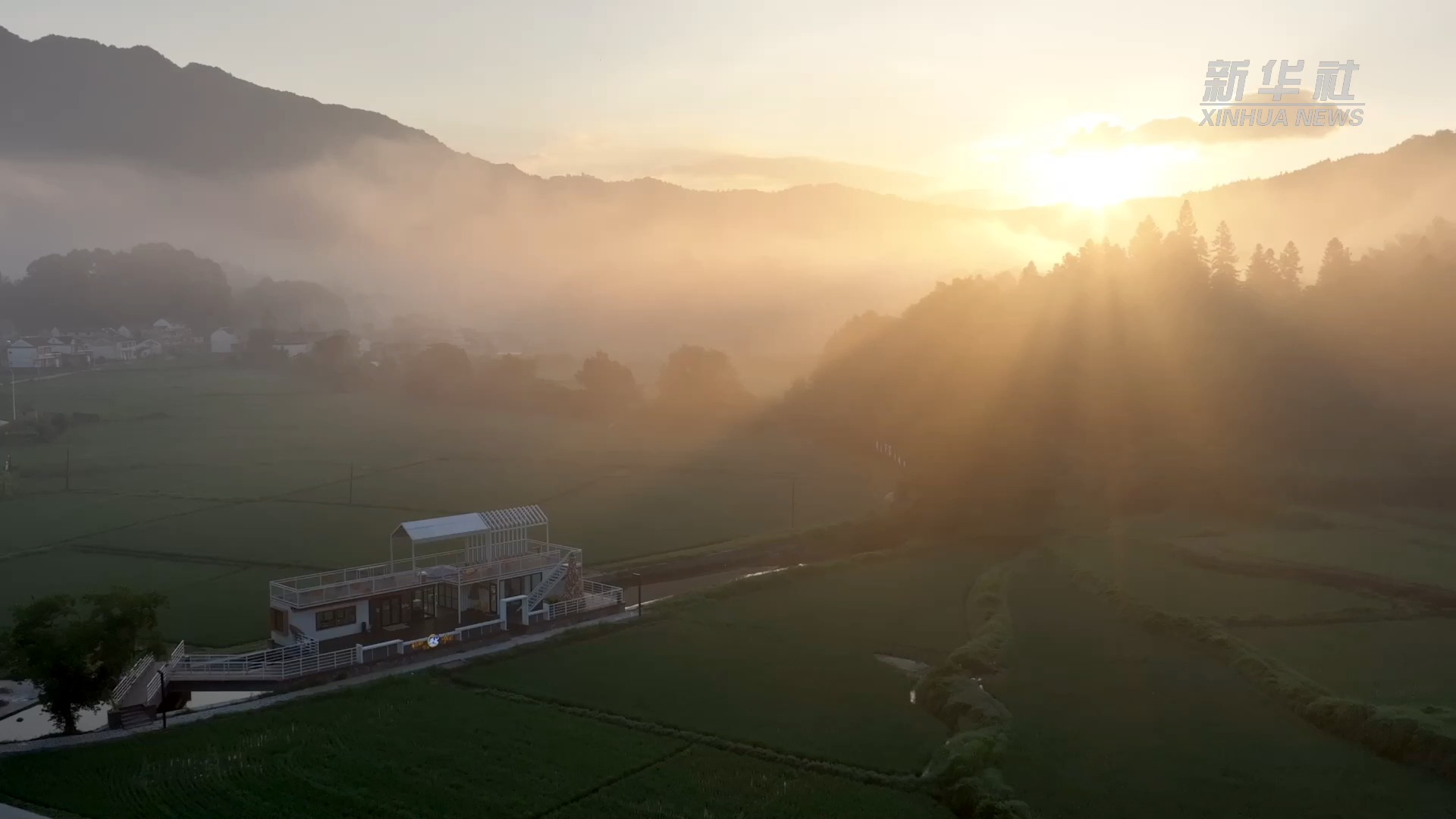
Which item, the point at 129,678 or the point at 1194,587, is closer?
the point at 129,678

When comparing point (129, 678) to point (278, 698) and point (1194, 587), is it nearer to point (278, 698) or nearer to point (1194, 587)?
point (278, 698)

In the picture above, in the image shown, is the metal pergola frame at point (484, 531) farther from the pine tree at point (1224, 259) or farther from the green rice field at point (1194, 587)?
A: the pine tree at point (1224, 259)

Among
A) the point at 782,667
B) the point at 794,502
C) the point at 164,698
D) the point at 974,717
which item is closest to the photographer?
the point at 164,698

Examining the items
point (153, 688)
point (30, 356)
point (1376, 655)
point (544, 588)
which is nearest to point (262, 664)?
point (153, 688)

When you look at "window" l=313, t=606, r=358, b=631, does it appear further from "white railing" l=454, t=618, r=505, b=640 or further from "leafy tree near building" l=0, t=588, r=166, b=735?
"leafy tree near building" l=0, t=588, r=166, b=735

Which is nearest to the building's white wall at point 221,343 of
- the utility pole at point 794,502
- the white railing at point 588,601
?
the utility pole at point 794,502

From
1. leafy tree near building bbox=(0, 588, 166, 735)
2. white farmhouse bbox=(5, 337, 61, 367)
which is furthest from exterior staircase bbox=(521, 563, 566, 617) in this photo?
white farmhouse bbox=(5, 337, 61, 367)
